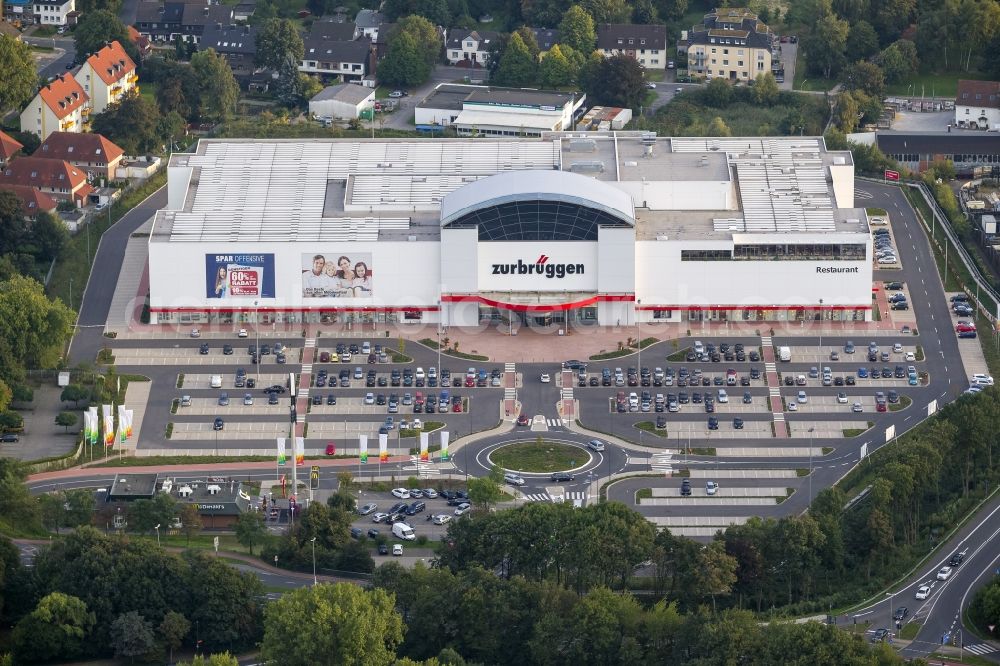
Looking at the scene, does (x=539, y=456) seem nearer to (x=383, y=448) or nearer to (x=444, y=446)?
(x=444, y=446)

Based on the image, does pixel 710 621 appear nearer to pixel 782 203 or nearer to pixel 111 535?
pixel 111 535

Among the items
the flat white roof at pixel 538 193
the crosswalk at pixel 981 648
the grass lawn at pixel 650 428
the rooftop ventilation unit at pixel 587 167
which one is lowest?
the crosswalk at pixel 981 648

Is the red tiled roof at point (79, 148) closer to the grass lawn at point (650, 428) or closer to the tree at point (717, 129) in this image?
the tree at point (717, 129)

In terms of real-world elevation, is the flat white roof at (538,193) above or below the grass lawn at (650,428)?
above

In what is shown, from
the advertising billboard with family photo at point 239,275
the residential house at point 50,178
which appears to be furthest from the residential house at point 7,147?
the advertising billboard with family photo at point 239,275

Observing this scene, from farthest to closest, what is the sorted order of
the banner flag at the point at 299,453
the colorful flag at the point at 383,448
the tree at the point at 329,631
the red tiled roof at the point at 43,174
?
the red tiled roof at the point at 43,174 < the banner flag at the point at 299,453 < the colorful flag at the point at 383,448 < the tree at the point at 329,631

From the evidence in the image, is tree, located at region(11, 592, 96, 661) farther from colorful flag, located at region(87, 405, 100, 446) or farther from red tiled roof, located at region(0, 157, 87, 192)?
red tiled roof, located at region(0, 157, 87, 192)
